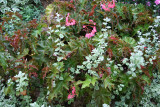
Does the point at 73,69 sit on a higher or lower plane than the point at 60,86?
higher

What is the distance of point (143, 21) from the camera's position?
2885 millimetres

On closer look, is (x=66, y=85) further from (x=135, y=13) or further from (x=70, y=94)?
(x=135, y=13)

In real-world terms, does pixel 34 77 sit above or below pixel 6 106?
above

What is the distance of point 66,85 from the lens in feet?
6.69

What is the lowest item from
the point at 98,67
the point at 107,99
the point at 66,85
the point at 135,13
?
the point at 107,99

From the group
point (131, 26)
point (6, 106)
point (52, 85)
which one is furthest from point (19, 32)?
point (131, 26)

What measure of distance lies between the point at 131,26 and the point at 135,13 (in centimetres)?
22

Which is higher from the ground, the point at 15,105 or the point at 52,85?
the point at 52,85

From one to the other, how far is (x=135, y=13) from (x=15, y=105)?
7.55 ft

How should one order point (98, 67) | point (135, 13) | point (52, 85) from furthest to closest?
point (135, 13) < point (98, 67) < point (52, 85)

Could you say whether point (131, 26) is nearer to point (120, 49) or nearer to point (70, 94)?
point (120, 49)

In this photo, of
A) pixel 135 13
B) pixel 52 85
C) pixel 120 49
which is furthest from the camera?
pixel 135 13

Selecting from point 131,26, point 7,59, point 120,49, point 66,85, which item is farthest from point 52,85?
point 131,26

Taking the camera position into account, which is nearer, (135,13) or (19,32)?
(19,32)
